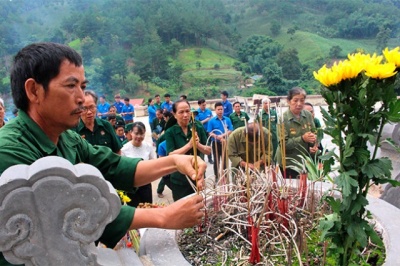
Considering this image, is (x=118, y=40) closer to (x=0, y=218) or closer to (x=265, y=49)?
(x=265, y=49)

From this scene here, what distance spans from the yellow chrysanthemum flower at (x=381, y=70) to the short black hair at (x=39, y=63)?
0.95m

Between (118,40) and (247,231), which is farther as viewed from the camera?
(118,40)

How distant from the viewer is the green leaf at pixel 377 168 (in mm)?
1255

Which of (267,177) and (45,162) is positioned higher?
(45,162)

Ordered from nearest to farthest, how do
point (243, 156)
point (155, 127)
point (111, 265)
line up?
point (111, 265) < point (243, 156) < point (155, 127)

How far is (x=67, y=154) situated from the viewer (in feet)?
4.32

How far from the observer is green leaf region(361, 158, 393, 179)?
4.12ft

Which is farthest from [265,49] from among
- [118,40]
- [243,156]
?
[243,156]

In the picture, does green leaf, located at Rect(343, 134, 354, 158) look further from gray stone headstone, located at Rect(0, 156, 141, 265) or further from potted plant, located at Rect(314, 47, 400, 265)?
gray stone headstone, located at Rect(0, 156, 141, 265)

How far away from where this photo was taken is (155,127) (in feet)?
22.6

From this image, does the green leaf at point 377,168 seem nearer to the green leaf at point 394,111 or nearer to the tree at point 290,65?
the green leaf at point 394,111

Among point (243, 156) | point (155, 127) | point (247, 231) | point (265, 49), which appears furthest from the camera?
point (265, 49)

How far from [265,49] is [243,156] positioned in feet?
134

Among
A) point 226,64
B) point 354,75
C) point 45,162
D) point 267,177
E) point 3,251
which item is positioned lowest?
point 226,64
